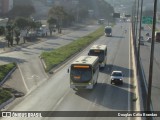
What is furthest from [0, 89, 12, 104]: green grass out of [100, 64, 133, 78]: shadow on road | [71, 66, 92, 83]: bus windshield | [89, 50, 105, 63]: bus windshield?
[89, 50, 105, 63]: bus windshield

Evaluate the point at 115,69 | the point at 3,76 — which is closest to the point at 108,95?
the point at 3,76

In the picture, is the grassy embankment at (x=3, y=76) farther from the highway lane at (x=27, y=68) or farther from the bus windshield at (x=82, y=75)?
the bus windshield at (x=82, y=75)

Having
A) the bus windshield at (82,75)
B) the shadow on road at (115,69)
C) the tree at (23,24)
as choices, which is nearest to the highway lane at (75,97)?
the bus windshield at (82,75)

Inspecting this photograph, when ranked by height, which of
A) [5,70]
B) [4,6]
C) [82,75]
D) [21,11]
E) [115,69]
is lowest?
[115,69]

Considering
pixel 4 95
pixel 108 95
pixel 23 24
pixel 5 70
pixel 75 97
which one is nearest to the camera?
pixel 4 95

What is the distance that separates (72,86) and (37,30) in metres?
78.3

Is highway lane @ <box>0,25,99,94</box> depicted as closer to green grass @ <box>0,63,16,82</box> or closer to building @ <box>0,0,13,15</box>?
green grass @ <box>0,63,16,82</box>

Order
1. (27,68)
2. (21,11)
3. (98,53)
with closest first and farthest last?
1. (98,53)
2. (27,68)
3. (21,11)

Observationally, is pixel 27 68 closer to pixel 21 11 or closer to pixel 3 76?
pixel 3 76

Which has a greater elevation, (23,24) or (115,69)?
(23,24)

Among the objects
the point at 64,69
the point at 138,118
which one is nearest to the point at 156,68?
the point at 64,69

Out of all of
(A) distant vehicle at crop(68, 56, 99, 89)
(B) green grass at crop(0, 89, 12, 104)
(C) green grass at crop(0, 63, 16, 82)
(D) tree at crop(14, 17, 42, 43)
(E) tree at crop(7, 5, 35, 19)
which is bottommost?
(B) green grass at crop(0, 89, 12, 104)

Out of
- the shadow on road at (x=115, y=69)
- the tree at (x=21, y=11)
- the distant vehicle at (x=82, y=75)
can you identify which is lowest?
the shadow on road at (x=115, y=69)

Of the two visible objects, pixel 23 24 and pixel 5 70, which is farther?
pixel 23 24
